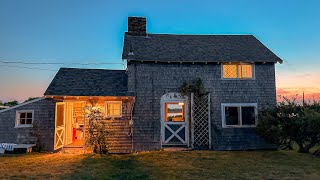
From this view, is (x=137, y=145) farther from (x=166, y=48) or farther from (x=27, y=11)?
(x=27, y=11)

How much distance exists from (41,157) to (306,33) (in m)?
22.7

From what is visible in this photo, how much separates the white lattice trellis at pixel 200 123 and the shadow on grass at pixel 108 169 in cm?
413

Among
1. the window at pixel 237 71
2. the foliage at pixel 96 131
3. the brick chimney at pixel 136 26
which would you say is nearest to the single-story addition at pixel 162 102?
the window at pixel 237 71

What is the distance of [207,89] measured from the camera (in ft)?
43.5

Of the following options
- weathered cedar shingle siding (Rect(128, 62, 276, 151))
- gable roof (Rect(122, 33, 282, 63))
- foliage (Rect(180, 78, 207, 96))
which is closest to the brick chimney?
gable roof (Rect(122, 33, 282, 63))

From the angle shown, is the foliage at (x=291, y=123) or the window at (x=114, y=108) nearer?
the foliage at (x=291, y=123)

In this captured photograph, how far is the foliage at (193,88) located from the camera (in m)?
13.0

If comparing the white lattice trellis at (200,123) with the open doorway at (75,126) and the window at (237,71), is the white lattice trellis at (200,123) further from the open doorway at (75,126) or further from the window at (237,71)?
the open doorway at (75,126)

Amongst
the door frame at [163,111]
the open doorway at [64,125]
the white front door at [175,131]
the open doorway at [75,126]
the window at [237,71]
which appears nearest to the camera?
the open doorway at [64,125]

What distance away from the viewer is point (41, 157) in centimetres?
1094

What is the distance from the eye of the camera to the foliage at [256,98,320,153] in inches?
451

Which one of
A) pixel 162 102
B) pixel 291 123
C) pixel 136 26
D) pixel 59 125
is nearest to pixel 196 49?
pixel 162 102

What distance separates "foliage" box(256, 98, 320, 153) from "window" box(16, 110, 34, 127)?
42.1ft

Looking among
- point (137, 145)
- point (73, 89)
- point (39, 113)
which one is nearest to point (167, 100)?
point (137, 145)
